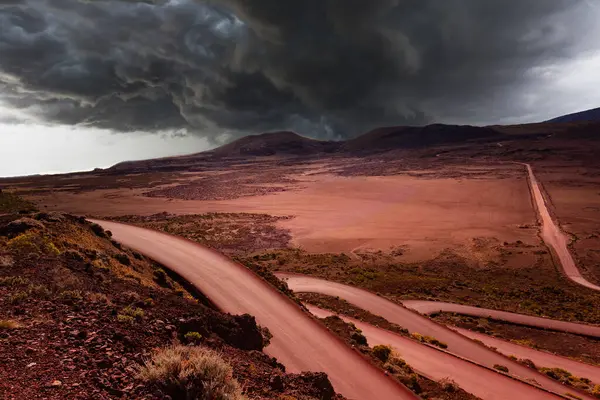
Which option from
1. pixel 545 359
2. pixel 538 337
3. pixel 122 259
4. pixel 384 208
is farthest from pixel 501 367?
pixel 384 208

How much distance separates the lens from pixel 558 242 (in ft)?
163

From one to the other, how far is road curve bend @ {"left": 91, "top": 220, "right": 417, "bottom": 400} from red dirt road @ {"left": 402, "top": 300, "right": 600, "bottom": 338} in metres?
14.7

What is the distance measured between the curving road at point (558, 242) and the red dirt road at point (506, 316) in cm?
1183

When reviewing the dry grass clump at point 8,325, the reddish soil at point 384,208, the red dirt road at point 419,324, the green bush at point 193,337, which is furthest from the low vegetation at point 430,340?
the reddish soil at point 384,208

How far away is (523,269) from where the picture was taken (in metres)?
40.1

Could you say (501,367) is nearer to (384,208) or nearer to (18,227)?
(18,227)

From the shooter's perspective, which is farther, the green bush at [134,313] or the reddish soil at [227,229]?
the reddish soil at [227,229]

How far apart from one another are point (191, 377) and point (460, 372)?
1461cm

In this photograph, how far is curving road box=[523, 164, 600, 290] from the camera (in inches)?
1487

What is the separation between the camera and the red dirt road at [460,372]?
14930 mm

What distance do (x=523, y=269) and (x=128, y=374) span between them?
4431cm

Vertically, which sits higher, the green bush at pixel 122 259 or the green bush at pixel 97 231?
the green bush at pixel 97 231

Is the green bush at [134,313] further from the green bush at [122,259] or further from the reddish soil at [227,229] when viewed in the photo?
the reddish soil at [227,229]

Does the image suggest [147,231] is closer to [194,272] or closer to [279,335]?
[194,272]
